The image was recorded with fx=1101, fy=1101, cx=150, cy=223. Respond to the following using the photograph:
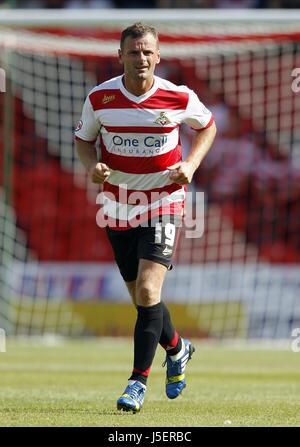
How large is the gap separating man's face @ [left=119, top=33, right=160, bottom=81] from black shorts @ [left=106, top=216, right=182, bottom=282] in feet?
2.92

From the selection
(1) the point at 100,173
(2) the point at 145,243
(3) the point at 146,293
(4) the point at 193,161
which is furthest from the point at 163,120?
(3) the point at 146,293

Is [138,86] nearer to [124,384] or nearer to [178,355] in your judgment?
[178,355]

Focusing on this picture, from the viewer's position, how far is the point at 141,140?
6.82 m

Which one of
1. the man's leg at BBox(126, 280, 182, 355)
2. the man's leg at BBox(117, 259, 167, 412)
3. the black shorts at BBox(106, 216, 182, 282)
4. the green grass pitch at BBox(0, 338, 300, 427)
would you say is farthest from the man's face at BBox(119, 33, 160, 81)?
the green grass pitch at BBox(0, 338, 300, 427)

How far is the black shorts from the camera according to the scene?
262 inches

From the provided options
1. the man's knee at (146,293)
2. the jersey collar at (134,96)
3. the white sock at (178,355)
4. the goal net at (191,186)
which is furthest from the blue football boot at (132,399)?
the goal net at (191,186)

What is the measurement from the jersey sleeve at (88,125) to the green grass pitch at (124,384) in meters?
1.69

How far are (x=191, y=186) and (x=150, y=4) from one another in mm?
4018

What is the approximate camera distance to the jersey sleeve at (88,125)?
688 cm

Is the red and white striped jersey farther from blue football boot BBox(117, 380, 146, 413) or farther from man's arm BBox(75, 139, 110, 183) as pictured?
blue football boot BBox(117, 380, 146, 413)

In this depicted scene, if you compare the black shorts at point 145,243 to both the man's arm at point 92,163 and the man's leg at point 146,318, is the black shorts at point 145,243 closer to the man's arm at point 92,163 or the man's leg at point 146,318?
the man's leg at point 146,318

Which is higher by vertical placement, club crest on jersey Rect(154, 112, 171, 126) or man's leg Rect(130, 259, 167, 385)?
club crest on jersey Rect(154, 112, 171, 126)
